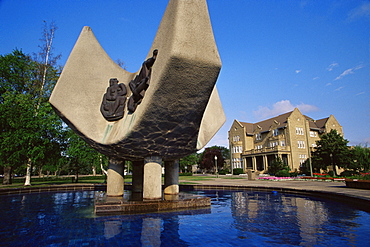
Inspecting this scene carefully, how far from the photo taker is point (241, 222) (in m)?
7.39

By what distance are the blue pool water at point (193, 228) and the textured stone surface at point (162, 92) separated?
8.81ft

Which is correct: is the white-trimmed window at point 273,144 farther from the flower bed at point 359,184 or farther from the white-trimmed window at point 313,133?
the flower bed at point 359,184

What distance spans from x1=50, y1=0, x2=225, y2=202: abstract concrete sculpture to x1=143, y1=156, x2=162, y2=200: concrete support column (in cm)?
4

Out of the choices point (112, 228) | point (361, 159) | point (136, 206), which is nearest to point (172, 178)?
point (136, 206)

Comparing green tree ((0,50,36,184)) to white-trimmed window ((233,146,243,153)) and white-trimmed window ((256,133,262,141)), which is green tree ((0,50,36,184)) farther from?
white-trimmed window ((256,133,262,141))

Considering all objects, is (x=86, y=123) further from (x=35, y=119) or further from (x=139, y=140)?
(x=35, y=119)

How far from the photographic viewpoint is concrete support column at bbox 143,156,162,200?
9461 mm

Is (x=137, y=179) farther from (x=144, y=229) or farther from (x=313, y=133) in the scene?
(x=313, y=133)

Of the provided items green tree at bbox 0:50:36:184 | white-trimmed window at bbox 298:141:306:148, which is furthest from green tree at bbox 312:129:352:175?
green tree at bbox 0:50:36:184

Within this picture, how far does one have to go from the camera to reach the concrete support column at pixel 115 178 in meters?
11.2

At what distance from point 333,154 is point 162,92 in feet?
144

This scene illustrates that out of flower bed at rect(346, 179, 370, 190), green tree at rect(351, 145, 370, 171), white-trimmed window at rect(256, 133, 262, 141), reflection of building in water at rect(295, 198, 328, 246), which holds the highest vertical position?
white-trimmed window at rect(256, 133, 262, 141)

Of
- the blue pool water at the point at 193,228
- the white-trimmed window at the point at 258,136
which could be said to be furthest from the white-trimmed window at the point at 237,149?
the blue pool water at the point at 193,228

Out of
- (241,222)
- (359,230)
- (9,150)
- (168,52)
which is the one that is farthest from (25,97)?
(359,230)
